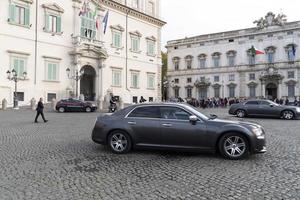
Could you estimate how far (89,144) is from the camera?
10.2 meters

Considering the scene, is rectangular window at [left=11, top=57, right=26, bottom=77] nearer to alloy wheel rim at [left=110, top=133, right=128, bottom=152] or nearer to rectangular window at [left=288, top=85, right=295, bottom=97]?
alloy wheel rim at [left=110, top=133, right=128, bottom=152]

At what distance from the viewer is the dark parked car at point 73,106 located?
29.3 metres

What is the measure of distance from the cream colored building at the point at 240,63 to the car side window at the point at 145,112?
51485mm

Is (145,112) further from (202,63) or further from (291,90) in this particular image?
(202,63)

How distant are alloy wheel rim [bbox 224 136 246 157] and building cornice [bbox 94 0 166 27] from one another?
35.4 metres

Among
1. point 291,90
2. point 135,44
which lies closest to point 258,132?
point 135,44

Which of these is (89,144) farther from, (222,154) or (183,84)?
(183,84)

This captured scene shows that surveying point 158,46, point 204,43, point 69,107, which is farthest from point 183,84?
point 69,107

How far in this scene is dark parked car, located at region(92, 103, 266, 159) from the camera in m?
7.94

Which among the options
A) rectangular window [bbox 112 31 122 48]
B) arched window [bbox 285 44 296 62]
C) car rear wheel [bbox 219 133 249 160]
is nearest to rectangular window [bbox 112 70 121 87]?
rectangular window [bbox 112 31 122 48]

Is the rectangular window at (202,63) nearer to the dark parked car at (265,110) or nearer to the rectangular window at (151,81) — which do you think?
the rectangular window at (151,81)

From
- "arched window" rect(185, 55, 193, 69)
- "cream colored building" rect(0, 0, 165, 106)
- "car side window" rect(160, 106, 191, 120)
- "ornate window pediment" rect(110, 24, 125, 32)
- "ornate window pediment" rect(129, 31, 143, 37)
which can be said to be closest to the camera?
"car side window" rect(160, 106, 191, 120)

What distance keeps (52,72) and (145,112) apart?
2919 cm

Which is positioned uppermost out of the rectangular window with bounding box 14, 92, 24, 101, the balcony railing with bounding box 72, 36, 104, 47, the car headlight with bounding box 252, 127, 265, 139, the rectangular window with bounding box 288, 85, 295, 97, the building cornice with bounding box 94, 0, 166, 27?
the building cornice with bounding box 94, 0, 166, 27
